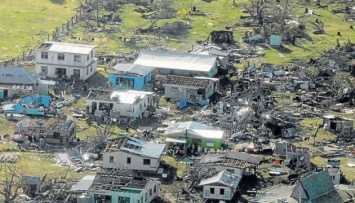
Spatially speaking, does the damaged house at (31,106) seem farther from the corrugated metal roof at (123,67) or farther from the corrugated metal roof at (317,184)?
the corrugated metal roof at (317,184)

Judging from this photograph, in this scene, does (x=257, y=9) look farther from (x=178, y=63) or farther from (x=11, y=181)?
(x=11, y=181)

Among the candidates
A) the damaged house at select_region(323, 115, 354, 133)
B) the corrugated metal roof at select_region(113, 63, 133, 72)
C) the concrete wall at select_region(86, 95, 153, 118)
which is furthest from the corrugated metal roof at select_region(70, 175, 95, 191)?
the corrugated metal roof at select_region(113, 63, 133, 72)

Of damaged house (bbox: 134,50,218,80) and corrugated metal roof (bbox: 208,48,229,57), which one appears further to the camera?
corrugated metal roof (bbox: 208,48,229,57)

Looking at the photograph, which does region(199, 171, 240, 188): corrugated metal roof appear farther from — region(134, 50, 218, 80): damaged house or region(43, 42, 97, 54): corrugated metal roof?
region(43, 42, 97, 54): corrugated metal roof

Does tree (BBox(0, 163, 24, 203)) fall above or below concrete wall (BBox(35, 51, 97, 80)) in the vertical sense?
above

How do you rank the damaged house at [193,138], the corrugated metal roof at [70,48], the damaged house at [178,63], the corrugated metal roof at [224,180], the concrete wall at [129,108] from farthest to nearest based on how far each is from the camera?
the damaged house at [178,63] → the corrugated metal roof at [70,48] → the concrete wall at [129,108] → the damaged house at [193,138] → the corrugated metal roof at [224,180]

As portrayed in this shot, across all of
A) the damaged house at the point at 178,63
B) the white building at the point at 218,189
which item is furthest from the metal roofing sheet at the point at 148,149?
the damaged house at the point at 178,63
